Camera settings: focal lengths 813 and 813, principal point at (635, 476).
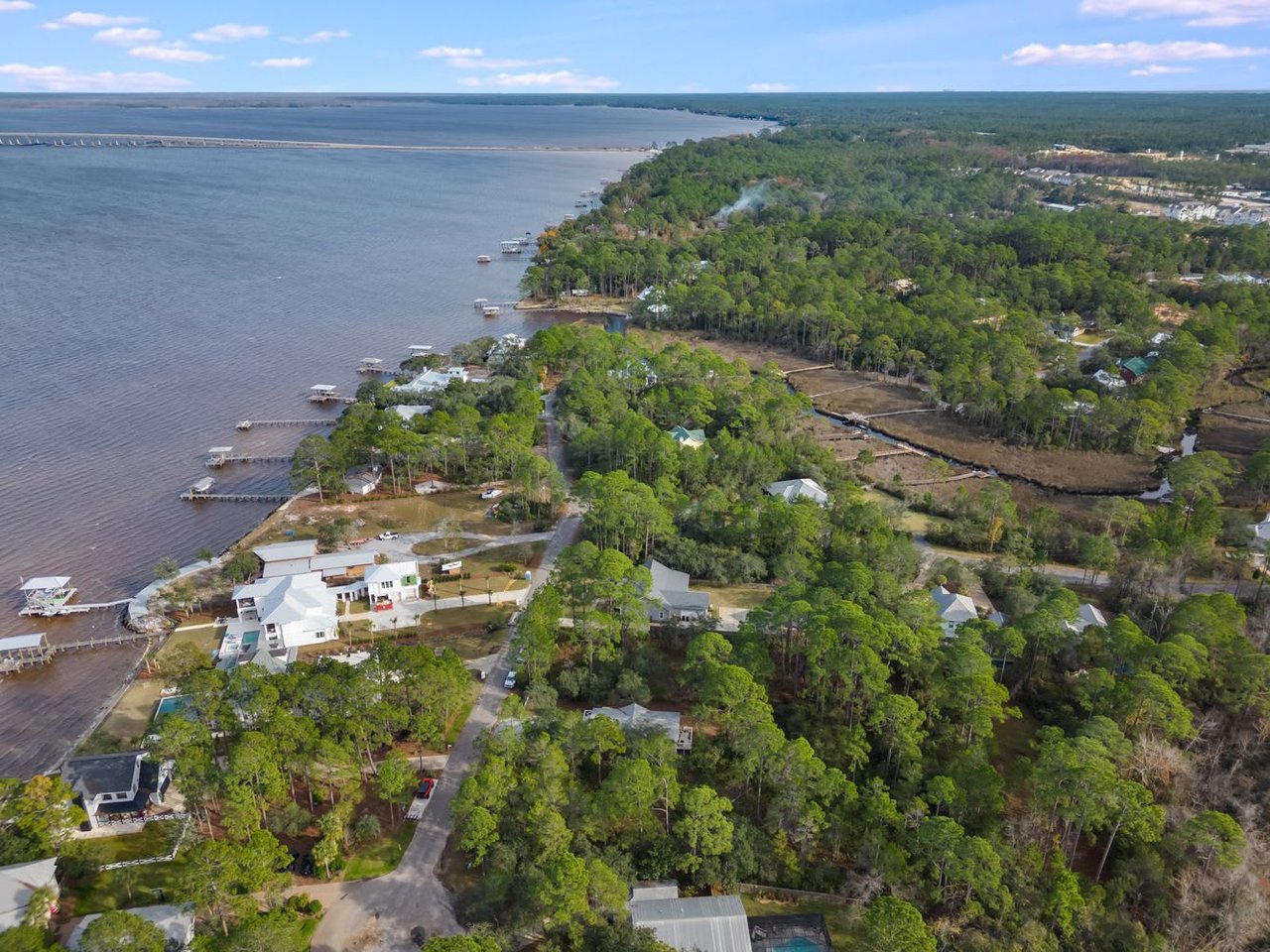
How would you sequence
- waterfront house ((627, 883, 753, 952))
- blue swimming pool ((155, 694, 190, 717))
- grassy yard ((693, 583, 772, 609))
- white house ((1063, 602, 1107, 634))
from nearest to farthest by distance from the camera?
waterfront house ((627, 883, 753, 952)) → blue swimming pool ((155, 694, 190, 717)) → white house ((1063, 602, 1107, 634)) → grassy yard ((693, 583, 772, 609))

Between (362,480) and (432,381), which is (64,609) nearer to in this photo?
(362,480)

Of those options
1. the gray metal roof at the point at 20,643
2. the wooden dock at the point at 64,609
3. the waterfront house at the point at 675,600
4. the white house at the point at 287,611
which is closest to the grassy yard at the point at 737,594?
the waterfront house at the point at 675,600

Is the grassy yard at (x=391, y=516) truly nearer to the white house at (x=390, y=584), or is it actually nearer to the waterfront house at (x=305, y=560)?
the waterfront house at (x=305, y=560)

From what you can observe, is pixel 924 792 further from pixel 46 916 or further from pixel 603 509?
pixel 46 916

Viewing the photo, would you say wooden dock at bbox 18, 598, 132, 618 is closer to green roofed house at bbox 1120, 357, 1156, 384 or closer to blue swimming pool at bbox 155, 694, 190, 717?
blue swimming pool at bbox 155, 694, 190, 717

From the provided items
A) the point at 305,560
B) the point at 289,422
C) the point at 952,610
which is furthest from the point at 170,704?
the point at 952,610

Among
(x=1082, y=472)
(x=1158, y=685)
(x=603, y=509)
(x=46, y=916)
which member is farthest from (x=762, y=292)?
(x=46, y=916)

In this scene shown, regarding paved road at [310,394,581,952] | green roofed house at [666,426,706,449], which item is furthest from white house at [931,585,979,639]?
paved road at [310,394,581,952]
